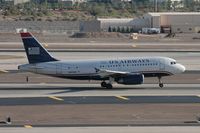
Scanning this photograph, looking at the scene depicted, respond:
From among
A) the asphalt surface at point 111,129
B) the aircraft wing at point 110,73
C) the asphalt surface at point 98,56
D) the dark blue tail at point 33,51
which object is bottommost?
the asphalt surface at point 98,56

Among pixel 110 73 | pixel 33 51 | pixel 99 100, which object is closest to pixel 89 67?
pixel 110 73

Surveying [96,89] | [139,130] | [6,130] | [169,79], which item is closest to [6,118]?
[6,130]

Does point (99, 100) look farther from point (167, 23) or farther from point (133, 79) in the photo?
point (167, 23)

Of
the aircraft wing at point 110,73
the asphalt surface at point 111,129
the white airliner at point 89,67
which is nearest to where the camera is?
the asphalt surface at point 111,129

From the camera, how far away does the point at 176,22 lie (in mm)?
192000

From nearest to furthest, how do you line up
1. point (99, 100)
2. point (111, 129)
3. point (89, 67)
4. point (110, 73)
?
1. point (111, 129)
2. point (99, 100)
3. point (110, 73)
4. point (89, 67)

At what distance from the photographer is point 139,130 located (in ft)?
146

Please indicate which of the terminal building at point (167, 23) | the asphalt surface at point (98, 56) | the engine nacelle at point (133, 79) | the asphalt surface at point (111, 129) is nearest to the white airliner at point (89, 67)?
the engine nacelle at point (133, 79)

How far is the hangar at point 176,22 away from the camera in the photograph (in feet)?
622

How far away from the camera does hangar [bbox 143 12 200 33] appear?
190 metres

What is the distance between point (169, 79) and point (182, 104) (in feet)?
67.5

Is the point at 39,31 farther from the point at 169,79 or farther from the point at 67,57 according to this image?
the point at 169,79

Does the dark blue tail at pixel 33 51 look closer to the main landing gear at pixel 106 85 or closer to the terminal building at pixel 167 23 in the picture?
the main landing gear at pixel 106 85

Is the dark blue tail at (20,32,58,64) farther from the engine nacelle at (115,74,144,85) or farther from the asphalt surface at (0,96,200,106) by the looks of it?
the asphalt surface at (0,96,200,106)
